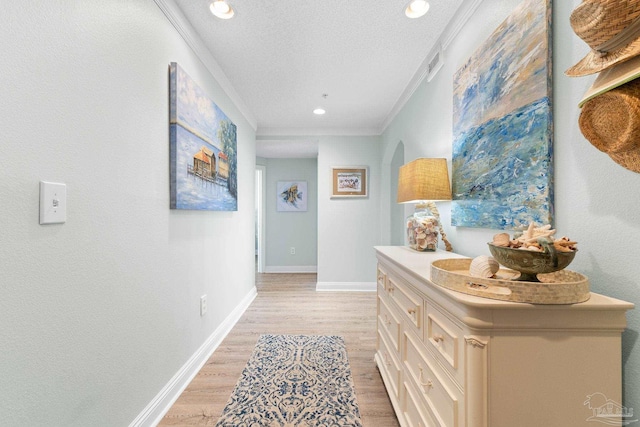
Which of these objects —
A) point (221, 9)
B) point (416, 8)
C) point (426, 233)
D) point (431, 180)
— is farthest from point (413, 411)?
point (221, 9)

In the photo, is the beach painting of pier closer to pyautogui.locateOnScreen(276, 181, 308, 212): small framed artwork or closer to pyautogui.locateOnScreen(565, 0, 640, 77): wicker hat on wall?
pyautogui.locateOnScreen(565, 0, 640, 77): wicker hat on wall

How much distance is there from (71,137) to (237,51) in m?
1.48

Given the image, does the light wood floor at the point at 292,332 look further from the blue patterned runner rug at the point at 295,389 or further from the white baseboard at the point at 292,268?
the white baseboard at the point at 292,268

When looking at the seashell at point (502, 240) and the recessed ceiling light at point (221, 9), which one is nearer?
the seashell at point (502, 240)

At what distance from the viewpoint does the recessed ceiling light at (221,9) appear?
5.17ft

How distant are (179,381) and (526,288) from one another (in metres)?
1.93

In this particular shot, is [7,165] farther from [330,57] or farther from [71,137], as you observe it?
[330,57]

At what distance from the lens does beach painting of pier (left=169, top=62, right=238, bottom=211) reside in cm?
161

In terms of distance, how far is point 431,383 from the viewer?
1.02 meters

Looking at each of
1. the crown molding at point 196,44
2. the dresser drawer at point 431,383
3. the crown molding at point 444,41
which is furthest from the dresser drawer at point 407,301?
the crown molding at point 196,44

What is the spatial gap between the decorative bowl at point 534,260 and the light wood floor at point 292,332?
3.98ft

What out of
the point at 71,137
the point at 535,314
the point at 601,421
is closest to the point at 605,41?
the point at 535,314

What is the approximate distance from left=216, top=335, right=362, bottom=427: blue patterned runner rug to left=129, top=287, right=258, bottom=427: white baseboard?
330 mm

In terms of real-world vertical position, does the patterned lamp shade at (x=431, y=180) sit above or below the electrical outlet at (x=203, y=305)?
above
